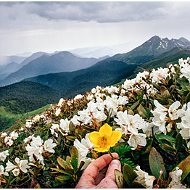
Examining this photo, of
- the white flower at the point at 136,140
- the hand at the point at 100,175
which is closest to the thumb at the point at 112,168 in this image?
the hand at the point at 100,175

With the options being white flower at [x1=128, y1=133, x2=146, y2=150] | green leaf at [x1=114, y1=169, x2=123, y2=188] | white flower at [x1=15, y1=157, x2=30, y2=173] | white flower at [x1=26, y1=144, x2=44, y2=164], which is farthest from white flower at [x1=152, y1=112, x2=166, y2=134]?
white flower at [x1=15, y1=157, x2=30, y2=173]

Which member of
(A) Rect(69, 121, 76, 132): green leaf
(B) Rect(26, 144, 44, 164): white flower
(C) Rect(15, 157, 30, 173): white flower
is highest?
(A) Rect(69, 121, 76, 132): green leaf

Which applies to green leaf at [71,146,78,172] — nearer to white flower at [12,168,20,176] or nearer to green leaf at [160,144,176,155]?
green leaf at [160,144,176,155]

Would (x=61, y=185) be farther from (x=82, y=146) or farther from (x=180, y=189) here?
(x=180, y=189)

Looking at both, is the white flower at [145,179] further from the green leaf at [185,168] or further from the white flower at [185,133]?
the white flower at [185,133]

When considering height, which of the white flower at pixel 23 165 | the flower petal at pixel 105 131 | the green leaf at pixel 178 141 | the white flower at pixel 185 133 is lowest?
the white flower at pixel 23 165

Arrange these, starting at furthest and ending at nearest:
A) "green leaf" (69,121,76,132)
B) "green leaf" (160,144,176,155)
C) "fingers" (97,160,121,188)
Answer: "green leaf" (69,121,76,132) → "green leaf" (160,144,176,155) → "fingers" (97,160,121,188)

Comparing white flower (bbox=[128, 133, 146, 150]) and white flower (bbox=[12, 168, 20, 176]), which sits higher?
white flower (bbox=[128, 133, 146, 150])
